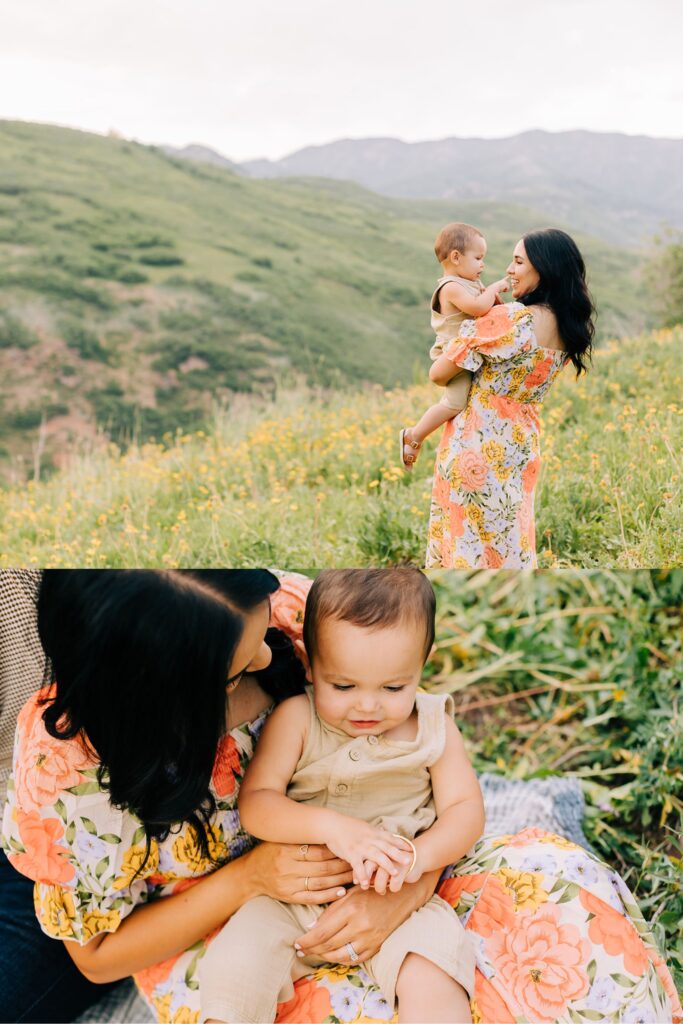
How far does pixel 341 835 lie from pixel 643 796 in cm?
114

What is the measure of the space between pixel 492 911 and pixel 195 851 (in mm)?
501

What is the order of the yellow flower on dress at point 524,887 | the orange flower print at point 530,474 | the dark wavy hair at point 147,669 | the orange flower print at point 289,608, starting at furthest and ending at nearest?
the orange flower print at point 530,474
the orange flower print at point 289,608
the yellow flower on dress at point 524,887
the dark wavy hair at point 147,669

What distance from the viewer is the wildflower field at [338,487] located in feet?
5.66

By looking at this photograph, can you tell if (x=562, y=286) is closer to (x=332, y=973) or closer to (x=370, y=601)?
(x=370, y=601)

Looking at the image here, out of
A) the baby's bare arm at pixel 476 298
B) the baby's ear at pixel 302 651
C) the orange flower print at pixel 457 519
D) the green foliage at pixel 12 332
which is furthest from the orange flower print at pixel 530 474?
the green foliage at pixel 12 332

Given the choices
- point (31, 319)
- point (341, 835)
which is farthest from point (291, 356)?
point (341, 835)

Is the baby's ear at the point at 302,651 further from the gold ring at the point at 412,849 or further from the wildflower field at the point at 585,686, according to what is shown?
the wildflower field at the point at 585,686

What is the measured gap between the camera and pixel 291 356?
2.22 m

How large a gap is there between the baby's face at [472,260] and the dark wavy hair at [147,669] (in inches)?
25.5

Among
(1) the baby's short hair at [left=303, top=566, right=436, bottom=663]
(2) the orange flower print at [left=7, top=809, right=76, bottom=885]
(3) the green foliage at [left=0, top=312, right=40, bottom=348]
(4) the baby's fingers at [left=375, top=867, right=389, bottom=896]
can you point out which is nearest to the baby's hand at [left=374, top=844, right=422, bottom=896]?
(4) the baby's fingers at [left=375, top=867, right=389, bottom=896]

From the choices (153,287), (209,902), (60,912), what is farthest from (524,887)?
(153,287)

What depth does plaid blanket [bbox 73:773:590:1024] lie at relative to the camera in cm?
199

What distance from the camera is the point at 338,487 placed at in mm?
1978

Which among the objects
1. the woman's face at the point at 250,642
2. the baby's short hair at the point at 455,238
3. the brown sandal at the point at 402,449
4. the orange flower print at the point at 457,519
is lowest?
the woman's face at the point at 250,642
